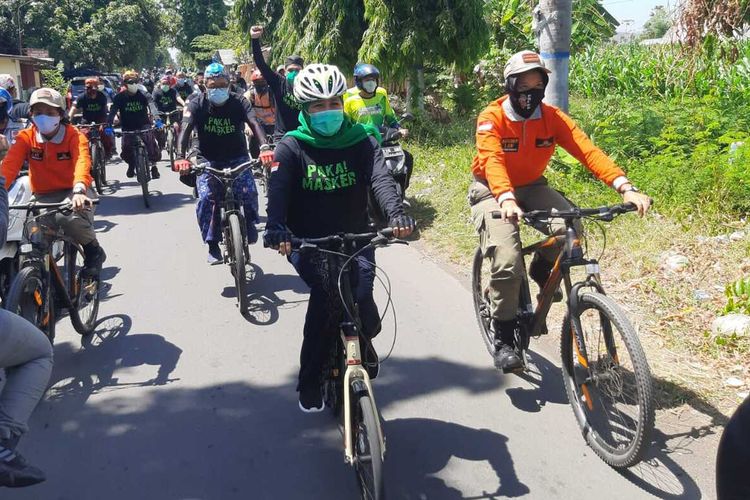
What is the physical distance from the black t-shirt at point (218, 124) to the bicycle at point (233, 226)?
60 cm

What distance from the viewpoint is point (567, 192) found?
8.11 metres

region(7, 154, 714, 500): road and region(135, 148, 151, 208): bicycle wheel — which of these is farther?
region(135, 148, 151, 208): bicycle wheel

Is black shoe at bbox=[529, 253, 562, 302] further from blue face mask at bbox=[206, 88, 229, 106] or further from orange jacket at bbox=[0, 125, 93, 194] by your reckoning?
blue face mask at bbox=[206, 88, 229, 106]

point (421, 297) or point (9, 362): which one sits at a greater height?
point (9, 362)

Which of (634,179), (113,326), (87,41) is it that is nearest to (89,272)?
(113,326)

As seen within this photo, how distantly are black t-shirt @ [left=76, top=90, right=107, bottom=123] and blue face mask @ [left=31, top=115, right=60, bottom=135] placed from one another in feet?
21.7

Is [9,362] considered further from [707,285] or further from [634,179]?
[634,179]

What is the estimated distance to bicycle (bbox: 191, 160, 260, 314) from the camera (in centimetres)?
610

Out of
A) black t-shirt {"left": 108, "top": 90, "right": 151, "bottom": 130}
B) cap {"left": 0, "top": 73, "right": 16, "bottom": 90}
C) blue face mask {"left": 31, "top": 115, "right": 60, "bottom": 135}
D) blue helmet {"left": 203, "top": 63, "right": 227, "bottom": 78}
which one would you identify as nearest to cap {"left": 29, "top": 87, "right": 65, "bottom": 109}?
blue face mask {"left": 31, "top": 115, "right": 60, "bottom": 135}

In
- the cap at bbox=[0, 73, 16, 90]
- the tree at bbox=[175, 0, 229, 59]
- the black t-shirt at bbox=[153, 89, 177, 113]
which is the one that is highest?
the tree at bbox=[175, 0, 229, 59]

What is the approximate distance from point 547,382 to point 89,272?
3692 millimetres

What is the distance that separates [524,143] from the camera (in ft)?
14.8

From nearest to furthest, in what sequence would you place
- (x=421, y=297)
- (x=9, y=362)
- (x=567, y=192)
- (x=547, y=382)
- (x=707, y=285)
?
(x=9, y=362), (x=547, y=382), (x=707, y=285), (x=421, y=297), (x=567, y=192)

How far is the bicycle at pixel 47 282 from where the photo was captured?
177 inches
